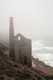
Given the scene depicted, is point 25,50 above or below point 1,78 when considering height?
above

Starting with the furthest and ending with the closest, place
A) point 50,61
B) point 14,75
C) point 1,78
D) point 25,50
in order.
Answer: point 50,61 → point 25,50 → point 14,75 → point 1,78

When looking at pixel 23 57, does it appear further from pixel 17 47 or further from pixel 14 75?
pixel 14 75

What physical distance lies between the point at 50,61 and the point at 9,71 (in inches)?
1173

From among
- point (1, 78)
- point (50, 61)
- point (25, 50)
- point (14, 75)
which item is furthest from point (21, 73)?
point (50, 61)

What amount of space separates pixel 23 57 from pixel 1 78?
51.0ft

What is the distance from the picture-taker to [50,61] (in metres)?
50.4

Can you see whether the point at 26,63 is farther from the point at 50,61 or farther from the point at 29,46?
the point at 50,61

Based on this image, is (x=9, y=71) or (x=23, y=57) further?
(x=23, y=57)

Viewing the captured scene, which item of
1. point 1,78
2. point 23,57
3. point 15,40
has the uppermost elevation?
point 15,40

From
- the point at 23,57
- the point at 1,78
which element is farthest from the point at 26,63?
the point at 1,78

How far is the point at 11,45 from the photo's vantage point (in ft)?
117

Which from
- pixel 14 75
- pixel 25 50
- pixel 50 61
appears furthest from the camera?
pixel 50 61

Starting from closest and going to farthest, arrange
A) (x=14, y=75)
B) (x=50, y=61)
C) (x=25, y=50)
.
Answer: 1. (x=14, y=75)
2. (x=25, y=50)
3. (x=50, y=61)

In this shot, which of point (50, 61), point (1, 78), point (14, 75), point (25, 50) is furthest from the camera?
point (50, 61)
